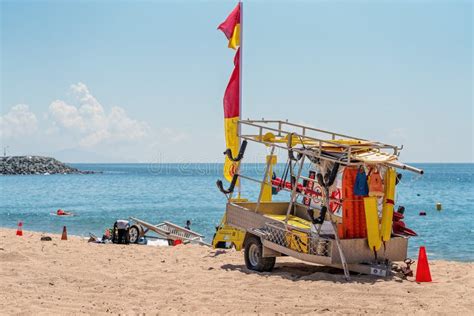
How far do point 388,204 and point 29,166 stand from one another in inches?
6110

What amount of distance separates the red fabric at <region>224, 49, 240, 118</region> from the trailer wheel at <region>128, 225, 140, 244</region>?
4983mm

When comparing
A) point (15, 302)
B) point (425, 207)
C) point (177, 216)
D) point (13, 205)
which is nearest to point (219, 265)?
point (15, 302)

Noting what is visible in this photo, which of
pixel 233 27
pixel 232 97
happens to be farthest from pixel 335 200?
pixel 233 27

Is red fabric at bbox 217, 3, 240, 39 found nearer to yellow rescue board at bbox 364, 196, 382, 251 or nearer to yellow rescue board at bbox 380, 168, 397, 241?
yellow rescue board at bbox 380, 168, 397, 241

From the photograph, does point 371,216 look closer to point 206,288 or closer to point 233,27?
point 206,288

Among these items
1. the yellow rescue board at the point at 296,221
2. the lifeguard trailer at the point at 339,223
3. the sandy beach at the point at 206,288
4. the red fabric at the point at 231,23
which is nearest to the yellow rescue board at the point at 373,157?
the lifeguard trailer at the point at 339,223

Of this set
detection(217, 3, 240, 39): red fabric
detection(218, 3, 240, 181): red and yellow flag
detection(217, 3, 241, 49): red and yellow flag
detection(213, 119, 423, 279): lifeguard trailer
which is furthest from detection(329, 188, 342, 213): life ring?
detection(217, 3, 240, 39): red fabric

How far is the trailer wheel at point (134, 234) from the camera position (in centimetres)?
2019

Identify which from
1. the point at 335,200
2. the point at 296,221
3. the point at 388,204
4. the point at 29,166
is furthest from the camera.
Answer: the point at 29,166

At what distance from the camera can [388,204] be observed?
36.4 ft

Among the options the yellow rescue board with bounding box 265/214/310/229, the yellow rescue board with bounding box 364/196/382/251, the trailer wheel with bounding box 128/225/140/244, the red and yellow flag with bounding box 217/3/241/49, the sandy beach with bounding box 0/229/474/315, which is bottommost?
the trailer wheel with bounding box 128/225/140/244

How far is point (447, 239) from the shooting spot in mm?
31781

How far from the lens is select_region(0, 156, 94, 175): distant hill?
152m

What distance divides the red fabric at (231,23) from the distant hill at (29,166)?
465ft
